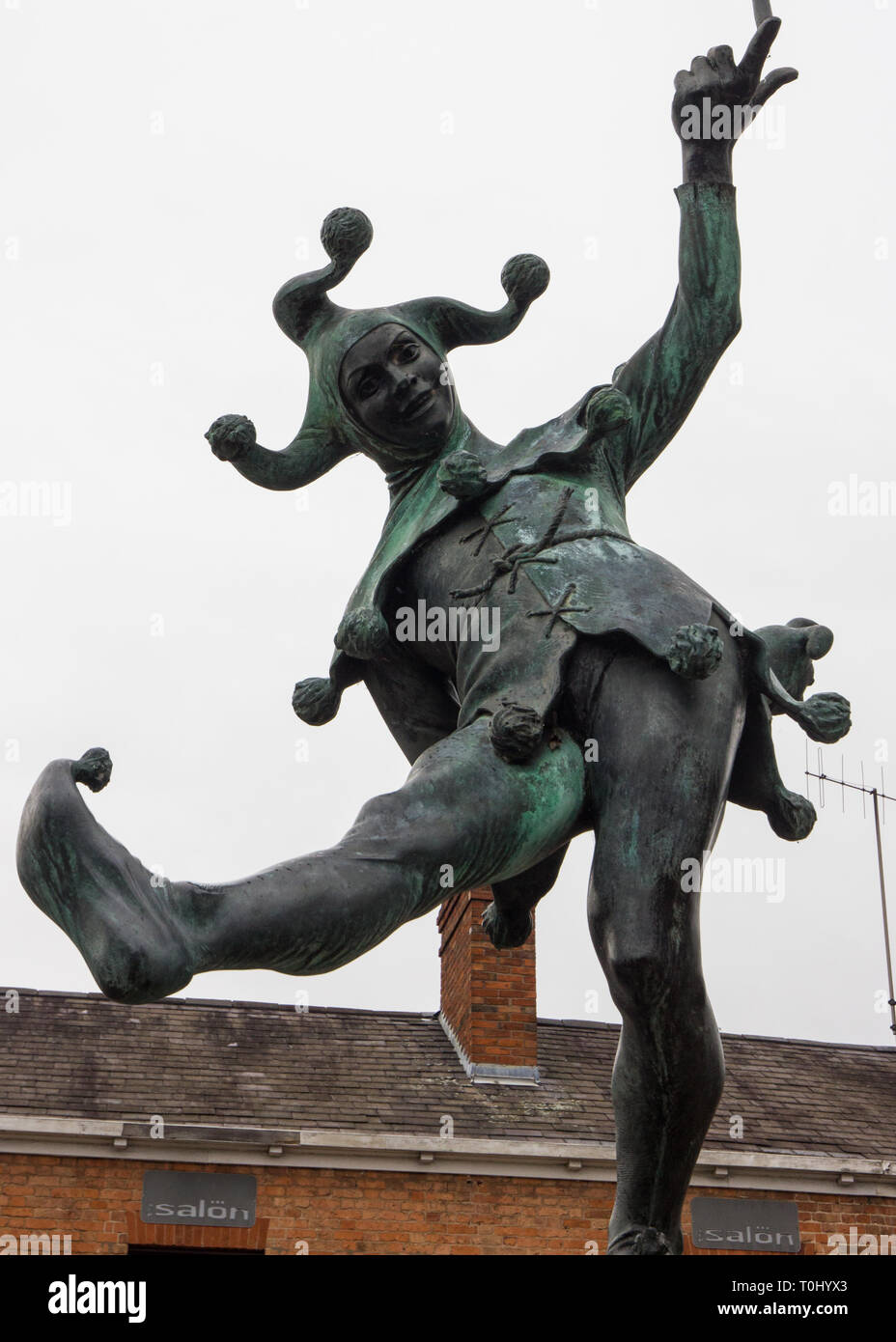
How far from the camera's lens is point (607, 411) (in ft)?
11.9

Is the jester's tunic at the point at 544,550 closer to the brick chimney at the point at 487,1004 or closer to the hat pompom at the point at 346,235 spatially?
the hat pompom at the point at 346,235

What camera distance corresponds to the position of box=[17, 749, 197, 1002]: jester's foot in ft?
8.50

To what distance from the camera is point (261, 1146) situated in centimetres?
1536

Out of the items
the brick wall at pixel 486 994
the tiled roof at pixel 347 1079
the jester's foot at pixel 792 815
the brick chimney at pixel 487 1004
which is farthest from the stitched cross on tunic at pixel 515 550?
the brick wall at pixel 486 994

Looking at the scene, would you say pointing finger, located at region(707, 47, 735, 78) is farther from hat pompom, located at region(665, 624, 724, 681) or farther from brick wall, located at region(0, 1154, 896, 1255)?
brick wall, located at region(0, 1154, 896, 1255)

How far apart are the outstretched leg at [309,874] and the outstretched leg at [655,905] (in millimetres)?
107

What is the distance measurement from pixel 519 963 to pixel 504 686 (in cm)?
1581

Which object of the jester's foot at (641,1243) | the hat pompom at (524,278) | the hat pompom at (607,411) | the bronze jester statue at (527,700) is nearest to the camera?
the bronze jester statue at (527,700)

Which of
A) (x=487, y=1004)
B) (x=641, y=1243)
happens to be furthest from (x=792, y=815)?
(x=487, y=1004)

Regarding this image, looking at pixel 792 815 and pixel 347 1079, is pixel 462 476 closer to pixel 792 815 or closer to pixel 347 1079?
pixel 792 815

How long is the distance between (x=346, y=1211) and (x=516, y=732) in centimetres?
1335

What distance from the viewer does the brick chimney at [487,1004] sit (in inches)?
690
